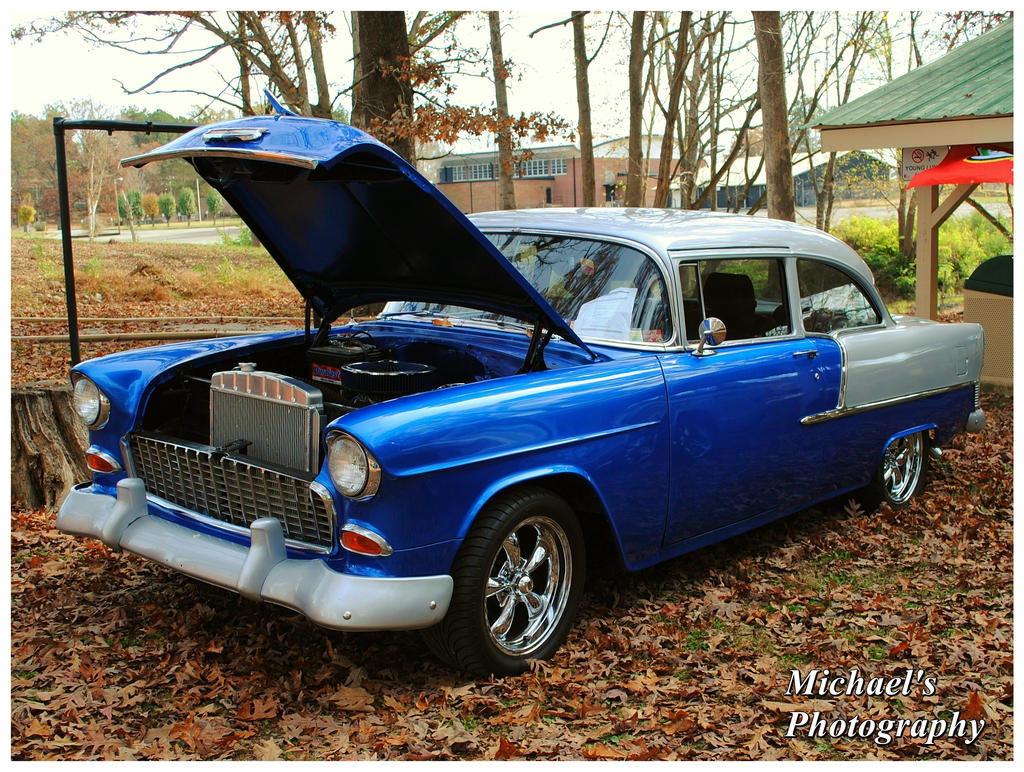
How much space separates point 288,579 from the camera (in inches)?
133

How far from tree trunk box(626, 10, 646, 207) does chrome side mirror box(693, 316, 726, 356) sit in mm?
14707

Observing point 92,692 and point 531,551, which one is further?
point 531,551

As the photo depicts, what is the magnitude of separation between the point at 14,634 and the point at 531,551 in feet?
7.39

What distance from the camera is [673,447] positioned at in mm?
4219

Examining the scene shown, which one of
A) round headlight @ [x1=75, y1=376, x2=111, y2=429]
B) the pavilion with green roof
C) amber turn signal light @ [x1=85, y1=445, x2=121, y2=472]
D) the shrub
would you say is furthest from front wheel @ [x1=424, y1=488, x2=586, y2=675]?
the shrub

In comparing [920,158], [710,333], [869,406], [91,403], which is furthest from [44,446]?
[920,158]

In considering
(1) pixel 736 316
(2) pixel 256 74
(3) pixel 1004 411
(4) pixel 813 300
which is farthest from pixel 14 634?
(2) pixel 256 74

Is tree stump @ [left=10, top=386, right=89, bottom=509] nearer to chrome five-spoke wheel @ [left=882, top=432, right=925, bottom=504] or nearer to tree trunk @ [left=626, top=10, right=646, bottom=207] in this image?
chrome five-spoke wheel @ [left=882, top=432, right=925, bottom=504]

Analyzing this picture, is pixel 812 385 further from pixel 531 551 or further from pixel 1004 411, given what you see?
pixel 1004 411

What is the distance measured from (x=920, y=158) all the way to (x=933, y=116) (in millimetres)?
930

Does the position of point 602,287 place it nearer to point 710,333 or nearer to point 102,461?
point 710,333

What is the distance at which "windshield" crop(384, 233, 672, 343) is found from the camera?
4.44 meters

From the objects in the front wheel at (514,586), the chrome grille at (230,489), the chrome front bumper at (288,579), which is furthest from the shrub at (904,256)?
the chrome front bumper at (288,579)

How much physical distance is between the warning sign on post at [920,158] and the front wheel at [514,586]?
7413 mm
